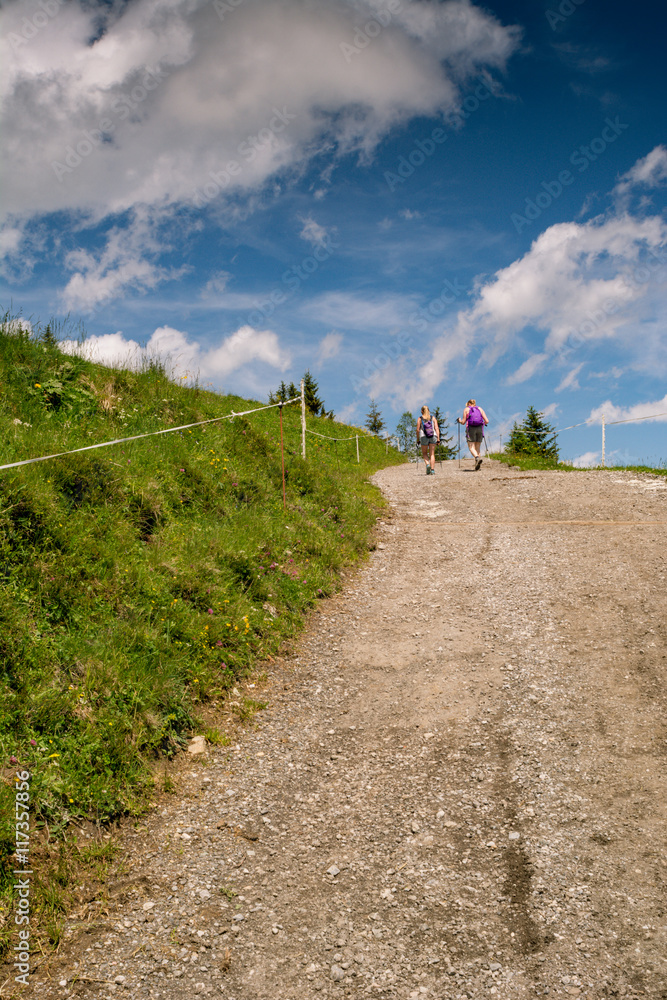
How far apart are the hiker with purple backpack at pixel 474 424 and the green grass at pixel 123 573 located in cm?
991

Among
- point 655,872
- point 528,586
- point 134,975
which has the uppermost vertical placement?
point 528,586

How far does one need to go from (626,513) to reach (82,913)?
1112cm

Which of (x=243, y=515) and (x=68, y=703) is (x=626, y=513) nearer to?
(x=243, y=515)

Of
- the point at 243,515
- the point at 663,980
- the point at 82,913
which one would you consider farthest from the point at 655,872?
the point at 243,515

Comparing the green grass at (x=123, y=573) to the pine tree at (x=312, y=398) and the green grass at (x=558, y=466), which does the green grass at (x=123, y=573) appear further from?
the pine tree at (x=312, y=398)

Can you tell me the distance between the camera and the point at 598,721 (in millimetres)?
5141

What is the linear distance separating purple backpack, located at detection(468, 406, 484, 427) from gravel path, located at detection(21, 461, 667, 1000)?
12135 mm

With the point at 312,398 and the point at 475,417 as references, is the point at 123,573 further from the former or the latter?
the point at 312,398

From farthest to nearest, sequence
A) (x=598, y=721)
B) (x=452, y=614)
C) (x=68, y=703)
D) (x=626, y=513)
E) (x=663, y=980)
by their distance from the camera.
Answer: (x=626, y=513), (x=452, y=614), (x=598, y=721), (x=68, y=703), (x=663, y=980)

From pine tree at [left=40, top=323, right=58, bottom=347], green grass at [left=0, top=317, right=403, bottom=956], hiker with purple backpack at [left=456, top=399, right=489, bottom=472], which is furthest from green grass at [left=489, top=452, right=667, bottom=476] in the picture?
pine tree at [left=40, top=323, right=58, bottom=347]

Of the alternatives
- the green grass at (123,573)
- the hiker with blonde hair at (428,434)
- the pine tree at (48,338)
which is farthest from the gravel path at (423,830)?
the hiker with blonde hair at (428,434)

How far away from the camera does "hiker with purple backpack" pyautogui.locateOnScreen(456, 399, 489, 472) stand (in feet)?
63.3

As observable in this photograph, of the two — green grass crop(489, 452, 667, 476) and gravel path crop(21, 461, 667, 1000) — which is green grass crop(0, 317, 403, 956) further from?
green grass crop(489, 452, 667, 476)

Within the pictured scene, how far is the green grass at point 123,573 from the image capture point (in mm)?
4305
